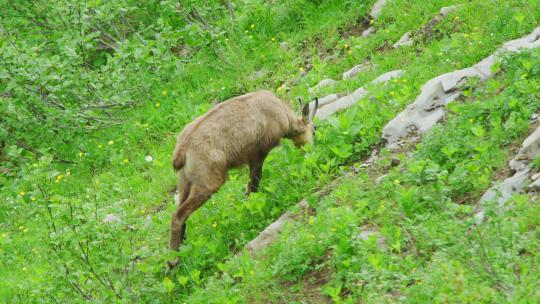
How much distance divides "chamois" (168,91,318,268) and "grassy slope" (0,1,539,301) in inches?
9.9

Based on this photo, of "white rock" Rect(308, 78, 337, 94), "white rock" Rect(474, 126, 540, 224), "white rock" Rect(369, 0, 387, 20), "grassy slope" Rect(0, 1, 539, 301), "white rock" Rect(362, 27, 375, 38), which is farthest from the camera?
"white rock" Rect(369, 0, 387, 20)

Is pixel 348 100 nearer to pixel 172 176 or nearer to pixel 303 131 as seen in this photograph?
pixel 303 131

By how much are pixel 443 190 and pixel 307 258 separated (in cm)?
134

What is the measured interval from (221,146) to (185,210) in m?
0.73

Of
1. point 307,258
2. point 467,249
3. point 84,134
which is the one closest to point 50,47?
point 84,134

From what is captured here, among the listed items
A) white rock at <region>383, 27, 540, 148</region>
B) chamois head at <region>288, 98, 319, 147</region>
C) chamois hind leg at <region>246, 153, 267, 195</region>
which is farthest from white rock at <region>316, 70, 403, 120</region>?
chamois hind leg at <region>246, 153, 267, 195</region>

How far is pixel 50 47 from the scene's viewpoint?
14.1 meters

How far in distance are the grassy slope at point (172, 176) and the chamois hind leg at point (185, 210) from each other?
14 centimetres

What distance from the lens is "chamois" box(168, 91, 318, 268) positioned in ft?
27.5

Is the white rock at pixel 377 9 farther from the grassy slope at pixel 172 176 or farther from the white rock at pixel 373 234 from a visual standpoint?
the white rock at pixel 373 234

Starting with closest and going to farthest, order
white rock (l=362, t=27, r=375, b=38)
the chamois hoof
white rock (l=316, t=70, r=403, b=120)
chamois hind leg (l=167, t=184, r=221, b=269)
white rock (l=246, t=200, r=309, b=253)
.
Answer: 1. white rock (l=246, t=200, r=309, b=253)
2. chamois hind leg (l=167, t=184, r=221, b=269)
3. the chamois hoof
4. white rock (l=316, t=70, r=403, b=120)
5. white rock (l=362, t=27, r=375, b=38)

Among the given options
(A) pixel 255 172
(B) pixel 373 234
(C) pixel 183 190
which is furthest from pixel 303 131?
(B) pixel 373 234

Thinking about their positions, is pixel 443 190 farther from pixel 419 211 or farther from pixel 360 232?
pixel 360 232

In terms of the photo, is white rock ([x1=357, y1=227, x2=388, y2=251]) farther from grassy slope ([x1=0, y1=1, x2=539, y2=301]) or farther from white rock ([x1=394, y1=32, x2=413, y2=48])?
white rock ([x1=394, y1=32, x2=413, y2=48])
